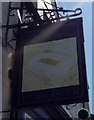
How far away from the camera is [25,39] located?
6539 millimetres

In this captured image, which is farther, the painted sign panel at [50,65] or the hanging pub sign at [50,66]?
the painted sign panel at [50,65]

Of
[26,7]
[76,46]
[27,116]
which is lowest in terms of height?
[27,116]

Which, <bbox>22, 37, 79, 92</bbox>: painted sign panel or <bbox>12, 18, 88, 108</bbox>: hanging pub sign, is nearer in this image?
<bbox>12, 18, 88, 108</bbox>: hanging pub sign

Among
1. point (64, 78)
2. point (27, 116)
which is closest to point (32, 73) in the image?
point (64, 78)

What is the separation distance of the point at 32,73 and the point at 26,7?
86.4 inches

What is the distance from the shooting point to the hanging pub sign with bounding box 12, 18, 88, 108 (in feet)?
18.3

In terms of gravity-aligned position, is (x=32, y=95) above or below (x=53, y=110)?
above

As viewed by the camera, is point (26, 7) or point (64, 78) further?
point (26, 7)

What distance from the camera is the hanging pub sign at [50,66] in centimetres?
557

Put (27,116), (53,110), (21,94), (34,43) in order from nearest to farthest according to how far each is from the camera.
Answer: (21,94), (34,43), (27,116), (53,110)

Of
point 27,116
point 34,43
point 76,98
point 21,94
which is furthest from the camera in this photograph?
point 27,116

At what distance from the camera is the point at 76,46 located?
6004 mm

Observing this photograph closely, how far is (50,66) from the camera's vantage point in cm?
595

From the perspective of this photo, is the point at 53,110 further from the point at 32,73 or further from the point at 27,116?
the point at 32,73
